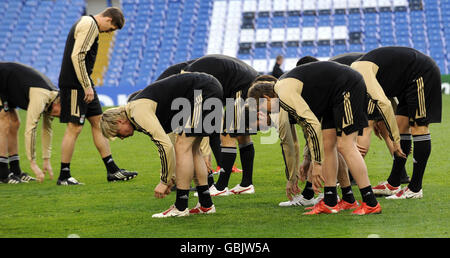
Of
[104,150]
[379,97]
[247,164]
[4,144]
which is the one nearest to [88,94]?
[104,150]

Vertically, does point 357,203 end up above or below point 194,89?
below

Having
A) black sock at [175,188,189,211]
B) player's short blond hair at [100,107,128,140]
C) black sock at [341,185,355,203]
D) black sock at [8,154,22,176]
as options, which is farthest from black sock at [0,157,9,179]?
black sock at [341,185,355,203]

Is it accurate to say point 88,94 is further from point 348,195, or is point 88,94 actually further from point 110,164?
point 348,195

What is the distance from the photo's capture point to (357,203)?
6180 mm

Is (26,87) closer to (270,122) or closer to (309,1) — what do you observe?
(270,122)

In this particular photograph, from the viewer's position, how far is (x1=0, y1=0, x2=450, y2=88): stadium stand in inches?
1176

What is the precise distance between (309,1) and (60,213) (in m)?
28.2

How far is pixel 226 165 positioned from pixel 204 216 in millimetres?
1643

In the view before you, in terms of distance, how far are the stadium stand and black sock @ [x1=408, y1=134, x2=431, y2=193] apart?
2291 centimetres

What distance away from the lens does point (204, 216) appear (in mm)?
5871

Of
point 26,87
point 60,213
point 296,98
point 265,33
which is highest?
point 296,98

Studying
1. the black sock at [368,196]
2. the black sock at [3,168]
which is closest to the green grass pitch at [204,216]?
the black sock at [368,196]

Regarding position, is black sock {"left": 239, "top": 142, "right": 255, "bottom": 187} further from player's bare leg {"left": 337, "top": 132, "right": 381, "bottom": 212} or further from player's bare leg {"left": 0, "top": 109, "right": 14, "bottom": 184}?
player's bare leg {"left": 0, "top": 109, "right": 14, "bottom": 184}
